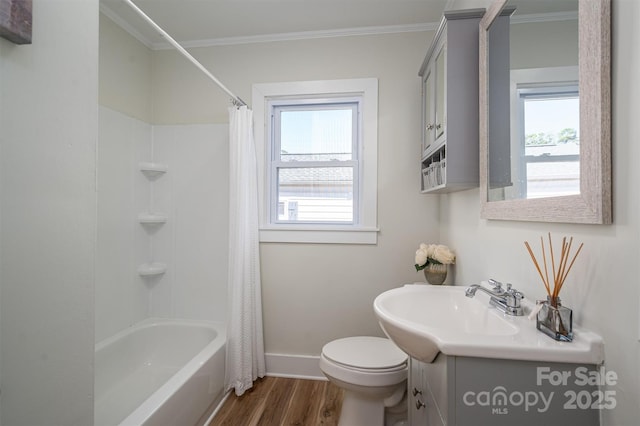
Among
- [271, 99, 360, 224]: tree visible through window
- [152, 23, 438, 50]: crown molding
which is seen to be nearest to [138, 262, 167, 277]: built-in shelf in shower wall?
[271, 99, 360, 224]: tree visible through window

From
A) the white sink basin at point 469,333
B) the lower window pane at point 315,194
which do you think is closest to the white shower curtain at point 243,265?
the lower window pane at point 315,194

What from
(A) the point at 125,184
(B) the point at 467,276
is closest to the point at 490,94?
(B) the point at 467,276

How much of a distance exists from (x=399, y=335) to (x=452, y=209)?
1.11 meters

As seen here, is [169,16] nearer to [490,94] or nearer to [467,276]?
[490,94]

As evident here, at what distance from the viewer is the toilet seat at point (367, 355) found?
1.44 m

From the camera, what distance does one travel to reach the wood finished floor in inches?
65.2

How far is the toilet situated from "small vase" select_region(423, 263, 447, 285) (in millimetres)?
455

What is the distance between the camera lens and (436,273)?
5.65 feet

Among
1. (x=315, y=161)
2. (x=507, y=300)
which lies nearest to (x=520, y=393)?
(x=507, y=300)

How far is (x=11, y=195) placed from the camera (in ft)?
1.93

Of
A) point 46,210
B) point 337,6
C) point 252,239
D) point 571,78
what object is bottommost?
point 252,239

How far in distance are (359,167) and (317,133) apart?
0.43 meters

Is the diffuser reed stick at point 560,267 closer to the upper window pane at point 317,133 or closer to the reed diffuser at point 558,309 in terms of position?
the reed diffuser at point 558,309

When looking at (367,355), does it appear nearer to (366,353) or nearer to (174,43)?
(366,353)
